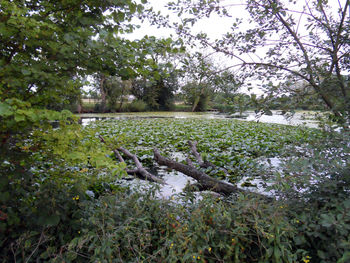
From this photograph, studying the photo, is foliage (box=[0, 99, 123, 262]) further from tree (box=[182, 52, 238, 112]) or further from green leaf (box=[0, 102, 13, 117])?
tree (box=[182, 52, 238, 112])

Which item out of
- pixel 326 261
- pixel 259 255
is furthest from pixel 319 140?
pixel 259 255

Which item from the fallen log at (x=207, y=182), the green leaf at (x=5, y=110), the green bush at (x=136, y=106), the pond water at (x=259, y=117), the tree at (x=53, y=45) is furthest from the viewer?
the green bush at (x=136, y=106)

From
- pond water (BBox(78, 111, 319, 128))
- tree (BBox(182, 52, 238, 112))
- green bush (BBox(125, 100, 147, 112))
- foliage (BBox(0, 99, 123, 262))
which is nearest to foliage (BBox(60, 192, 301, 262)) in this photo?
foliage (BBox(0, 99, 123, 262))

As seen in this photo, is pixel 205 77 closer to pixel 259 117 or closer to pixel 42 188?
pixel 259 117

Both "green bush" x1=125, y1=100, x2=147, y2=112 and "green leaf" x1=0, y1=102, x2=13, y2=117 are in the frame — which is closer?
"green leaf" x1=0, y1=102, x2=13, y2=117

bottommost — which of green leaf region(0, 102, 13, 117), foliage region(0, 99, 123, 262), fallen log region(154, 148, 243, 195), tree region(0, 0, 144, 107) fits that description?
fallen log region(154, 148, 243, 195)

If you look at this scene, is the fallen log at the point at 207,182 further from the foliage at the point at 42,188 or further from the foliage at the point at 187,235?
the foliage at the point at 42,188

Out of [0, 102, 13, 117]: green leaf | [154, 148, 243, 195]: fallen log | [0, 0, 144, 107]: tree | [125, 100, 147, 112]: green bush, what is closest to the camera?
[0, 102, 13, 117]: green leaf

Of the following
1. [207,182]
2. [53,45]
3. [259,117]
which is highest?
[53,45]

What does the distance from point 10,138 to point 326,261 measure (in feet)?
7.42

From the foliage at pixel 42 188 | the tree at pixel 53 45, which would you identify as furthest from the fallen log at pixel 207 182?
the tree at pixel 53 45

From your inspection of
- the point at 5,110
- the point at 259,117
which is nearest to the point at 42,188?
the point at 5,110

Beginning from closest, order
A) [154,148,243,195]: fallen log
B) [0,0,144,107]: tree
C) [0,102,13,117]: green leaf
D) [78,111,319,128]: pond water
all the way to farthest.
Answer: [0,102,13,117]: green leaf, [0,0,144,107]: tree, [78,111,319,128]: pond water, [154,148,243,195]: fallen log

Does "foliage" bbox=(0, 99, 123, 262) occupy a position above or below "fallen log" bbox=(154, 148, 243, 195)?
above
